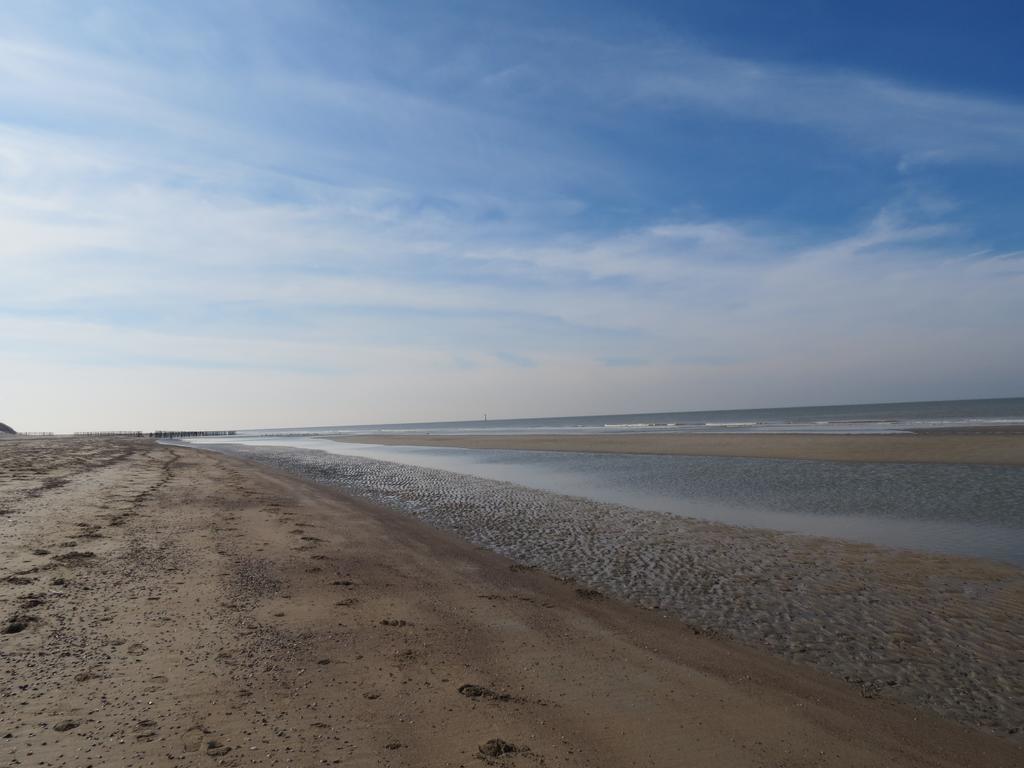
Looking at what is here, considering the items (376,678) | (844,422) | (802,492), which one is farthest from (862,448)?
(844,422)

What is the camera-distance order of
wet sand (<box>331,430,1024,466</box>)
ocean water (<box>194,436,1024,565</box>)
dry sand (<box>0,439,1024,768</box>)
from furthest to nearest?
wet sand (<box>331,430,1024,466</box>)
ocean water (<box>194,436,1024,565</box>)
dry sand (<box>0,439,1024,768</box>)

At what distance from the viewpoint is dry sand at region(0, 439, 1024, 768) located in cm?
436

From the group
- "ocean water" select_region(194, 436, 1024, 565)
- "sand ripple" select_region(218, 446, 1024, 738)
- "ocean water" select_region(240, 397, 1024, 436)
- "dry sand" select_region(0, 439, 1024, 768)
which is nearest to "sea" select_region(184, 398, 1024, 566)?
"ocean water" select_region(194, 436, 1024, 565)

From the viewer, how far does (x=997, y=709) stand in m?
5.66

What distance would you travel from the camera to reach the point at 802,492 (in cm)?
2005

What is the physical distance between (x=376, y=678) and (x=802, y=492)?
18.7m

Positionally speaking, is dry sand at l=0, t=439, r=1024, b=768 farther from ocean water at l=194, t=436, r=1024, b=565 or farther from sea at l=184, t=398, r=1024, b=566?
ocean water at l=194, t=436, r=1024, b=565

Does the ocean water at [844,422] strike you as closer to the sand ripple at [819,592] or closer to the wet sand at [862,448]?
the wet sand at [862,448]

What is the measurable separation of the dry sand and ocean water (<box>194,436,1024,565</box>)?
863 centimetres

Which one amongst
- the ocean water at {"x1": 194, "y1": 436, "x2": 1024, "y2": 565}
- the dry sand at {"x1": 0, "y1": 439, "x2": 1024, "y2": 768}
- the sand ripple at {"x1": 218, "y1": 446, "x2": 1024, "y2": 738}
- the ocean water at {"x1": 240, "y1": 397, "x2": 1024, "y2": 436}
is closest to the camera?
the dry sand at {"x1": 0, "y1": 439, "x2": 1024, "y2": 768}

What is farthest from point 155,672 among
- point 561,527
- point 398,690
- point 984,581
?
point 984,581

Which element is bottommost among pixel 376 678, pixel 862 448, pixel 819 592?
pixel 819 592

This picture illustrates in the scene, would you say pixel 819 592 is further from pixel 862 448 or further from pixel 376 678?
pixel 862 448

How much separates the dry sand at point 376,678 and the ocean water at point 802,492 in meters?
8.63
